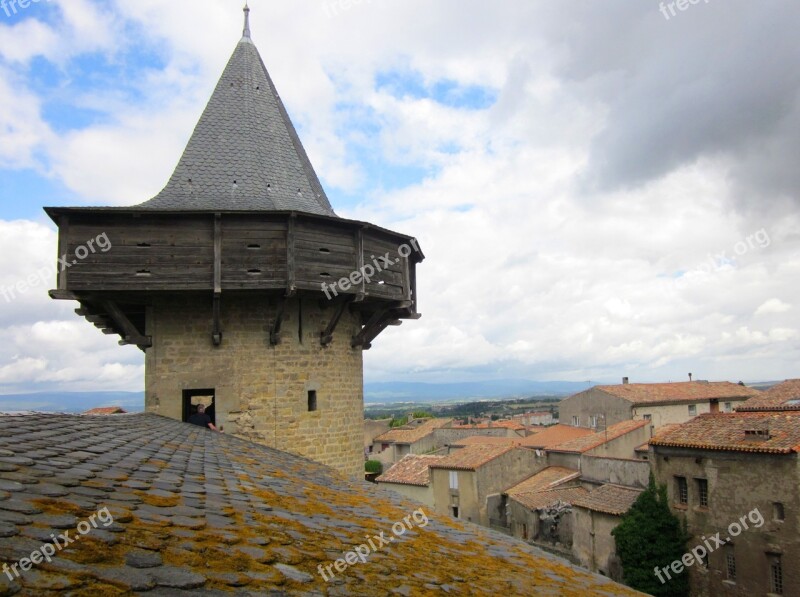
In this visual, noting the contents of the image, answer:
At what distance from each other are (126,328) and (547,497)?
74.2ft

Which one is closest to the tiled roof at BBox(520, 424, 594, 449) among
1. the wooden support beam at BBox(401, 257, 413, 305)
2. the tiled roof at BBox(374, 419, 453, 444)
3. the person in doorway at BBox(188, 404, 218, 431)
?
the tiled roof at BBox(374, 419, 453, 444)

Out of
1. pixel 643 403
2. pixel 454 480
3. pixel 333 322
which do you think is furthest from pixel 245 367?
pixel 643 403

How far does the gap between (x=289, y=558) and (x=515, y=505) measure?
27878 millimetres

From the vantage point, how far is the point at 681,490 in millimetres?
21516

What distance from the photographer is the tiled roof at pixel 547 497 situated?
27.4 meters

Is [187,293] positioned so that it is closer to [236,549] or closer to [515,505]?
[236,549]

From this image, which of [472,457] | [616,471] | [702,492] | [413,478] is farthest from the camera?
[413,478]

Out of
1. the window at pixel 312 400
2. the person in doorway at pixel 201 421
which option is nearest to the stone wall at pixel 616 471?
the window at pixel 312 400

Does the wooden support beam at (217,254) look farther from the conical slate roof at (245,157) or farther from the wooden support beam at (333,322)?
the wooden support beam at (333,322)

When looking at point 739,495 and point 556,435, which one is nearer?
point 739,495

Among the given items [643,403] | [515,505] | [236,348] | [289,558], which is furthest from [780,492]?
[643,403]

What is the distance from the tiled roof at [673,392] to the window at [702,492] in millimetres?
21881

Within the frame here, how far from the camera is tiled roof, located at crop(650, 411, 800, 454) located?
18.3 metres

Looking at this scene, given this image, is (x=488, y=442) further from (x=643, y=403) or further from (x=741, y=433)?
(x=741, y=433)
